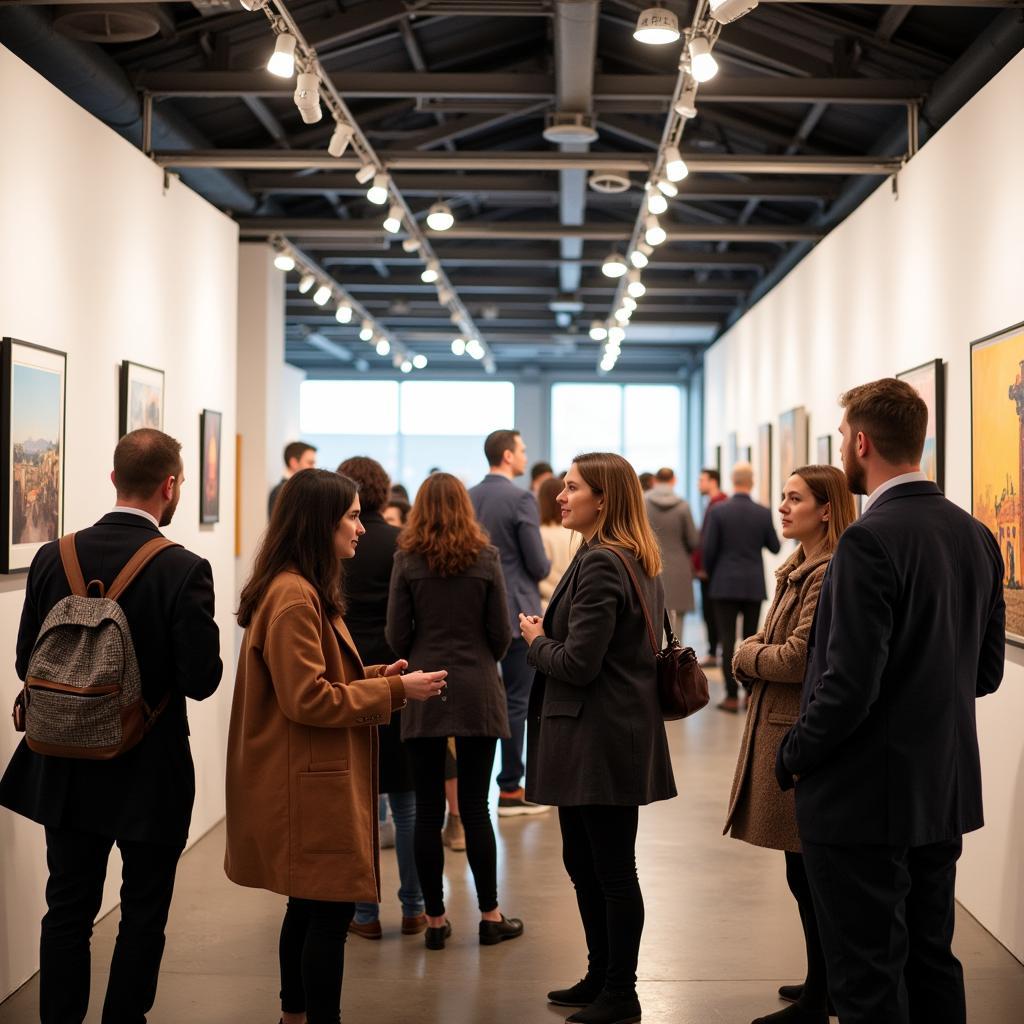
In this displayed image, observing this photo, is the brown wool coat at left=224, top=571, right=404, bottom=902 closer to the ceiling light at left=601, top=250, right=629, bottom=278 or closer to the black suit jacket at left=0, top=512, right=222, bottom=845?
the black suit jacket at left=0, top=512, right=222, bottom=845

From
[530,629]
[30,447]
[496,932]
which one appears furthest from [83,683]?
[496,932]

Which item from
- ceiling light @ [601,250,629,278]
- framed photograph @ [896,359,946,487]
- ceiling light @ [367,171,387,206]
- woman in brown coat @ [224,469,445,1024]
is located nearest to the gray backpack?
woman in brown coat @ [224,469,445,1024]

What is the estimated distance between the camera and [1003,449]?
454cm

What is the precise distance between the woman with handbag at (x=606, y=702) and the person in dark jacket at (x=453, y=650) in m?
0.73

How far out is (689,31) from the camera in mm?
5309

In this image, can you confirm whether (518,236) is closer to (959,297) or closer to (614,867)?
(959,297)

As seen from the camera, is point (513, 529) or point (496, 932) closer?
point (496, 932)

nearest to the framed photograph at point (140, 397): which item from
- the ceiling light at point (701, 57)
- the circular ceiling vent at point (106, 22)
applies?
the circular ceiling vent at point (106, 22)

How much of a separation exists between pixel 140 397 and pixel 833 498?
2.97 metres

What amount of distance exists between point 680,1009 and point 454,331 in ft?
46.0

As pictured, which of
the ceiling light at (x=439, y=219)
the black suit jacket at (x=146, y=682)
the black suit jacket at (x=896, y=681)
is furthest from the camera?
the ceiling light at (x=439, y=219)

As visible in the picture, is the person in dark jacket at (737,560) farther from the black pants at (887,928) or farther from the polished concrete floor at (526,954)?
the black pants at (887,928)

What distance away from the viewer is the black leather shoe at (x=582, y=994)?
12.8 feet

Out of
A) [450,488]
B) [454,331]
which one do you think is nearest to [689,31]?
[450,488]
